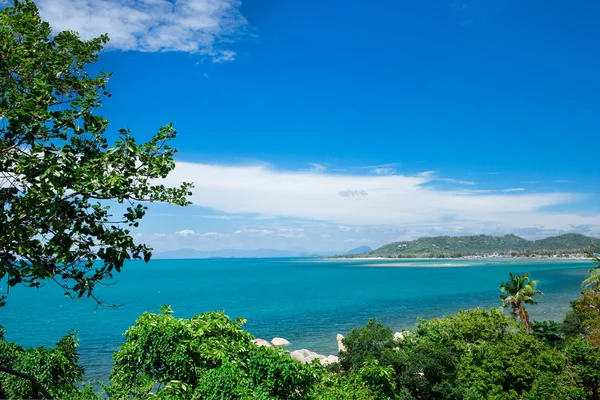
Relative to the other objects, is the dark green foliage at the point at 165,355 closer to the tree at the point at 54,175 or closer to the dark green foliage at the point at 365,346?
the tree at the point at 54,175

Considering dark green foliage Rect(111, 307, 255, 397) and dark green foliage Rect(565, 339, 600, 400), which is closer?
dark green foliage Rect(111, 307, 255, 397)

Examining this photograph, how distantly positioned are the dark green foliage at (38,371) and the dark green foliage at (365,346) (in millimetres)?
15998

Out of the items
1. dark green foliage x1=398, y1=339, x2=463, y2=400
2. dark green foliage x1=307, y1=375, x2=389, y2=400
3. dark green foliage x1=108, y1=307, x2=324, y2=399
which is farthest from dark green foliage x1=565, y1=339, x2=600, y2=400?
dark green foliage x1=108, y1=307, x2=324, y2=399

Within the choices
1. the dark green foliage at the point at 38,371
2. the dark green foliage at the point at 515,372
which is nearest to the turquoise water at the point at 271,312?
the dark green foliage at the point at 38,371

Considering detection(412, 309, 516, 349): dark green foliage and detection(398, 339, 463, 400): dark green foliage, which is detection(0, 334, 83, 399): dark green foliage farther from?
detection(412, 309, 516, 349): dark green foliage

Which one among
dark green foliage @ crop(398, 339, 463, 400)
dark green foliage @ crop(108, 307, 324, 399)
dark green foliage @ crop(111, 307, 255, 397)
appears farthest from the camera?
dark green foliage @ crop(398, 339, 463, 400)

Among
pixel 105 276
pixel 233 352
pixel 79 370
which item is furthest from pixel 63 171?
pixel 79 370

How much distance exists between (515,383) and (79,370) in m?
21.2

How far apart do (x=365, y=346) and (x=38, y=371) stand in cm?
1813

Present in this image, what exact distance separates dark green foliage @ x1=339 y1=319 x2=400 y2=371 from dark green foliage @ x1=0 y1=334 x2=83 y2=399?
16.0m

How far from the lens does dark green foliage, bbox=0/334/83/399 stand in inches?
575

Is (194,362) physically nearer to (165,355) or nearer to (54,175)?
(165,355)

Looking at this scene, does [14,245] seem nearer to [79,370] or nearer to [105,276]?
[105,276]

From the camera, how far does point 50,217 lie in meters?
4.83
